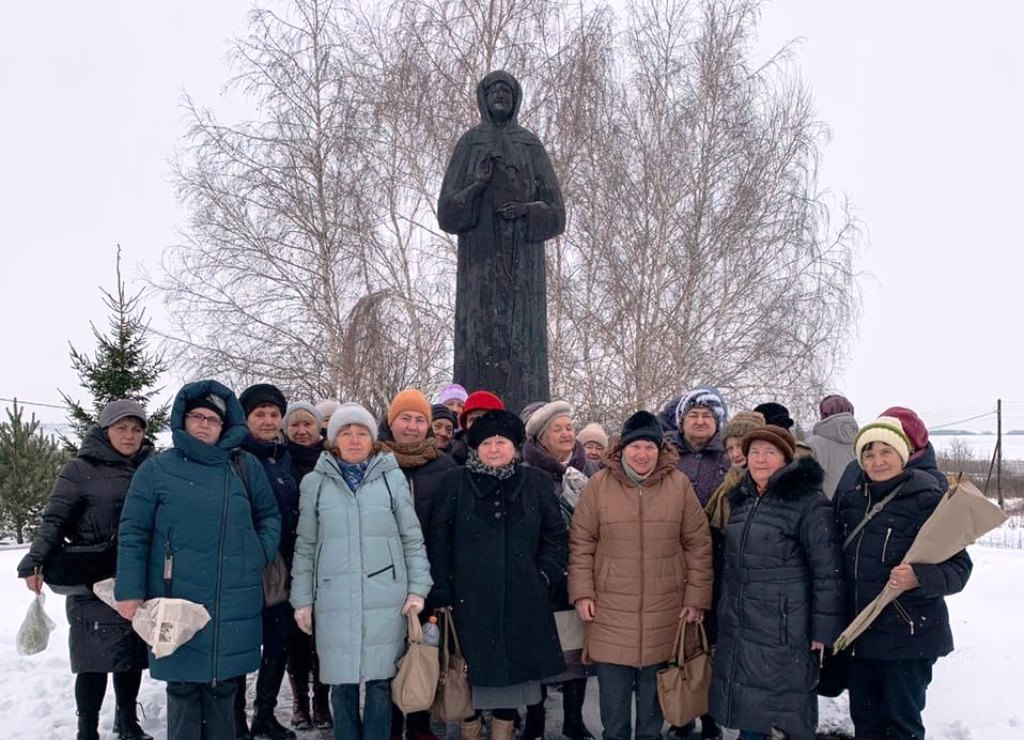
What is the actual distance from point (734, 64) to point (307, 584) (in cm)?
1364

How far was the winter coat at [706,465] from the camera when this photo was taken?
4.17m

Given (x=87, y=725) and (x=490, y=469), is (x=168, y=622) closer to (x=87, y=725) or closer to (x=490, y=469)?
A: (x=87, y=725)

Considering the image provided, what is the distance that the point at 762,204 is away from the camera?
1416cm

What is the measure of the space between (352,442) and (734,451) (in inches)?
73.9

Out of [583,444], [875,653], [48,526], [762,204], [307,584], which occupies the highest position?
[762,204]

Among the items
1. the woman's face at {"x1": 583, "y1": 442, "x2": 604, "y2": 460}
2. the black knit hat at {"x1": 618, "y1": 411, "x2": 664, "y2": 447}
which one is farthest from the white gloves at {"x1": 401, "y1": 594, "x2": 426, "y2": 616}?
the woman's face at {"x1": 583, "y1": 442, "x2": 604, "y2": 460}

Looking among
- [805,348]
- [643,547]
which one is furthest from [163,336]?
[643,547]

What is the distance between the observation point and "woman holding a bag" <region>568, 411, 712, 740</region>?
135 inches

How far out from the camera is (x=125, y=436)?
3.78 metres

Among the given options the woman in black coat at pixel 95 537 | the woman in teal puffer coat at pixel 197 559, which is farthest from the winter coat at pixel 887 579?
the woman in black coat at pixel 95 537

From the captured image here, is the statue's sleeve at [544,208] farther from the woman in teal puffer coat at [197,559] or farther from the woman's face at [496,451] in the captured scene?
the woman in teal puffer coat at [197,559]

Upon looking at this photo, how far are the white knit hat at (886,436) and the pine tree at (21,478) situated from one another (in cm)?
1266

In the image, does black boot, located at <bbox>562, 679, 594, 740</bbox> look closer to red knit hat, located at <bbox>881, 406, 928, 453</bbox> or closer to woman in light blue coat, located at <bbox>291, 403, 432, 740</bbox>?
woman in light blue coat, located at <bbox>291, 403, 432, 740</bbox>

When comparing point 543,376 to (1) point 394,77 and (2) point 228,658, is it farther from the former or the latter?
(1) point 394,77
